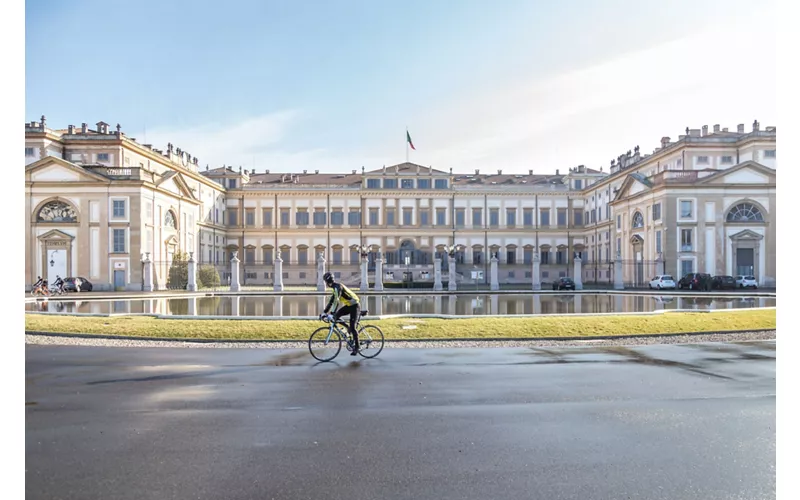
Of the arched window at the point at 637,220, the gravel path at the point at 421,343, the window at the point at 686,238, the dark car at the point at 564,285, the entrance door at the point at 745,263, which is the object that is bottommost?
the dark car at the point at 564,285

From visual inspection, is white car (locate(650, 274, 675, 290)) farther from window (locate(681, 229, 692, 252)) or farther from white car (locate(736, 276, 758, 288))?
white car (locate(736, 276, 758, 288))

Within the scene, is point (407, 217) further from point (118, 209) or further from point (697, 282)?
point (697, 282)

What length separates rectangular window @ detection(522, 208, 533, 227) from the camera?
223 feet

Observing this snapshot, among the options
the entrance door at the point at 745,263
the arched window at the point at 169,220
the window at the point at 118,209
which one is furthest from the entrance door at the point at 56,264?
the entrance door at the point at 745,263

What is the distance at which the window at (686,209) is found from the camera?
150 feet

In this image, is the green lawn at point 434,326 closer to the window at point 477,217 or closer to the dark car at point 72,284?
the dark car at point 72,284

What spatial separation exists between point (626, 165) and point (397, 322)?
2207 inches

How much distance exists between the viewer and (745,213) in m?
45.8

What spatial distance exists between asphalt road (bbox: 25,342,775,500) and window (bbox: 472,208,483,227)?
5700 centimetres

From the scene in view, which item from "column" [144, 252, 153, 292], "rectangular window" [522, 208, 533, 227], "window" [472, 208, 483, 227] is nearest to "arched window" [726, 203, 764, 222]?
"rectangular window" [522, 208, 533, 227]

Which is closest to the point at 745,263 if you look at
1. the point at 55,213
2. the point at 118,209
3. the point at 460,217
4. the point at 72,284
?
the point at 460,217

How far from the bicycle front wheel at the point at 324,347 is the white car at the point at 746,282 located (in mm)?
39841

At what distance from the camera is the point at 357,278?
5591 centimetres

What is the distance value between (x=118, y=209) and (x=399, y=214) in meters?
31.7
